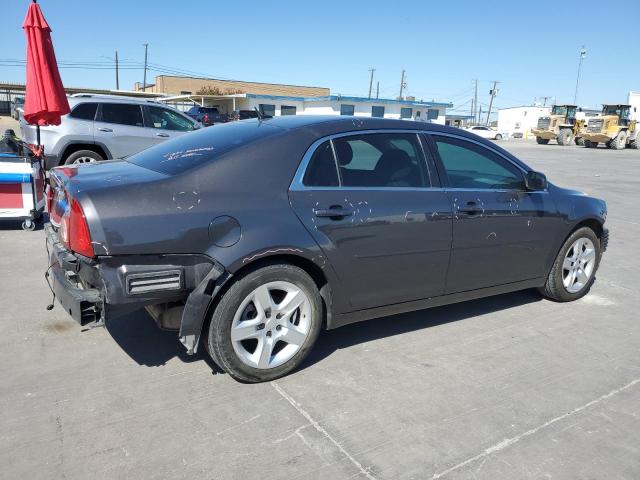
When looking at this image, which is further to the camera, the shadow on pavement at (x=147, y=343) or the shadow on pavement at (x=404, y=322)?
the shadow on pavement at (x=404, y=322)

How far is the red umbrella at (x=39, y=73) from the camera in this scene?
20.5 ft

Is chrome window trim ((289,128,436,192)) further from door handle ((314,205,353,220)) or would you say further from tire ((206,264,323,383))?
tire ((206,264,323,383))

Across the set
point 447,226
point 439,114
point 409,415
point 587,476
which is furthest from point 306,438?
point 439,114

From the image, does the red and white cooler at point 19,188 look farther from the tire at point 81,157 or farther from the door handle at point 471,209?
the door handle at point 471,209

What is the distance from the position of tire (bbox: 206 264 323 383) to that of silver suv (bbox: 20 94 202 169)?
7014 mm

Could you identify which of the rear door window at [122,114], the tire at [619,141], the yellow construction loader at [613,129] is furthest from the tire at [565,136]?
the rear door window at [122,114]

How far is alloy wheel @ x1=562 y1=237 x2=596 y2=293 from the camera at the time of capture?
4891mm

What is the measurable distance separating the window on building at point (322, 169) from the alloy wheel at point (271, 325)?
0.69 m

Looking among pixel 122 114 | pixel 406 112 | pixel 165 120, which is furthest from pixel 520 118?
pixel 122 114

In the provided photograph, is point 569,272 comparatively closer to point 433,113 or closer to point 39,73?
point 39,73

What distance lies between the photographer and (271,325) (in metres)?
3.24

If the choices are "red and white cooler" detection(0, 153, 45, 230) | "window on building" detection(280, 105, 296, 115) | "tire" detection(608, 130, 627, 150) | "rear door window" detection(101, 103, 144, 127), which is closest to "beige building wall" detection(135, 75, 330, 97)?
"window on building" detection(280, 105, 296, 115)

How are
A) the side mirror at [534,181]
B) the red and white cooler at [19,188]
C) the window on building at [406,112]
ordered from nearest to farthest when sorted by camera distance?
the side mirror at [534,181], the red and white cooler at [19,188], the window on building at [406,112]

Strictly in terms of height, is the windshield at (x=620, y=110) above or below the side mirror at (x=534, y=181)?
above
